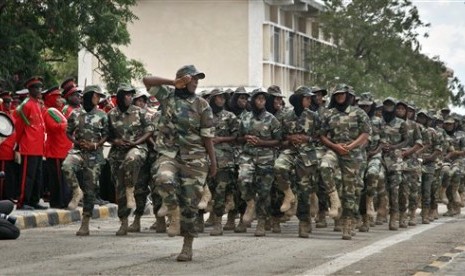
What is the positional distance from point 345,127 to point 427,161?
7048mm

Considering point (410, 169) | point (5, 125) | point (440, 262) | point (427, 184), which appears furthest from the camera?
point (427, 184)

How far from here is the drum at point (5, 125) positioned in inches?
854

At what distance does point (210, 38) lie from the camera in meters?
62.4

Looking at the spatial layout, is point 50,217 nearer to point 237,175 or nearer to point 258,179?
point 237,175

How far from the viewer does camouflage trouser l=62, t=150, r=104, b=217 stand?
68.5 feet

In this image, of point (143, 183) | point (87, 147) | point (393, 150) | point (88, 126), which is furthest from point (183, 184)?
point (393, 150)

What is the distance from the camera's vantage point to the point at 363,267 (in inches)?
640

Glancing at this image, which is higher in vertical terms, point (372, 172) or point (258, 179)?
point (372, 172)

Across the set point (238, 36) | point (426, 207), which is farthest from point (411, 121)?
point (238, 36)

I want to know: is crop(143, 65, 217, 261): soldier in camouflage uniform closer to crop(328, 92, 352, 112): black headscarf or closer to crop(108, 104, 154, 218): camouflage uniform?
crop(108, 104, 154, 218): camouflage uniform

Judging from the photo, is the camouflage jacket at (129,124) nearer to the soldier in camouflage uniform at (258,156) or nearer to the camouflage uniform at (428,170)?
the soldier in camouflage uniform at (258,156)

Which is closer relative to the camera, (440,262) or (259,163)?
(440,262)

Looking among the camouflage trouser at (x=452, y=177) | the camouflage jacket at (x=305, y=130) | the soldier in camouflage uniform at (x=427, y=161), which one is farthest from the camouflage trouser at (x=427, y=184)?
the camouflage jacket at (x=305, y=130)

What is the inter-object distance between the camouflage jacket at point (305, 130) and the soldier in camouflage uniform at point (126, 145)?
206 cm
